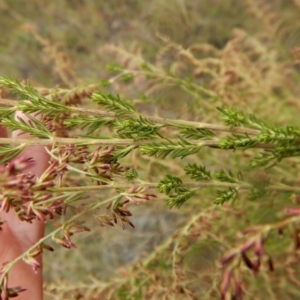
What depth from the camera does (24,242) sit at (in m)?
1.61

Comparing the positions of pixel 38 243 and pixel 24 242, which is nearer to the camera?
pixel 38 243

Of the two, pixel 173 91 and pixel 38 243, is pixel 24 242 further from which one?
pixel 173 91

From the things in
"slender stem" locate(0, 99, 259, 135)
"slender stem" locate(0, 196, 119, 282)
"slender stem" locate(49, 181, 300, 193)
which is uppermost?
"slender stem" locate(0, 99, 259, 135)

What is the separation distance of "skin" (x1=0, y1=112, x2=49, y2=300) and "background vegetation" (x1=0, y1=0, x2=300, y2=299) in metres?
0.07

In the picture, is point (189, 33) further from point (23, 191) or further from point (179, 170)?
point (23, 191)

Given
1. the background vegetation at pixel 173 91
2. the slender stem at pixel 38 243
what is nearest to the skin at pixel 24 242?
the background vegetation at pixel 173 91

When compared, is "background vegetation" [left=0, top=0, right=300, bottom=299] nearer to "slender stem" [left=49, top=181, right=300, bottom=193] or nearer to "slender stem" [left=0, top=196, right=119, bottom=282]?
"slender stem" [left=49, top=181, right=300, bottom=193]

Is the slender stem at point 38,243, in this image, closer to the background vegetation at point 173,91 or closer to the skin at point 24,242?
the background vegetation at point 173,91

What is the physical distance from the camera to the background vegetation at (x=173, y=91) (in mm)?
Result: 1571

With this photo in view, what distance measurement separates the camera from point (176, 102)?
197 cm

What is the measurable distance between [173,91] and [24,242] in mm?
914

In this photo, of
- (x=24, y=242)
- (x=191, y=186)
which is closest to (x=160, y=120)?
(x=191, y=186)

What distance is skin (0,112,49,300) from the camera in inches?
59.5

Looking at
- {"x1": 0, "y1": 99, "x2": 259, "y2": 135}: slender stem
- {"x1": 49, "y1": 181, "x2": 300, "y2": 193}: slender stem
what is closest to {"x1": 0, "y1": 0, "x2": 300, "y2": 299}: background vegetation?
{"x1": 49, "y1": 181, "x2": 300, "y2": 193}: slender stem
